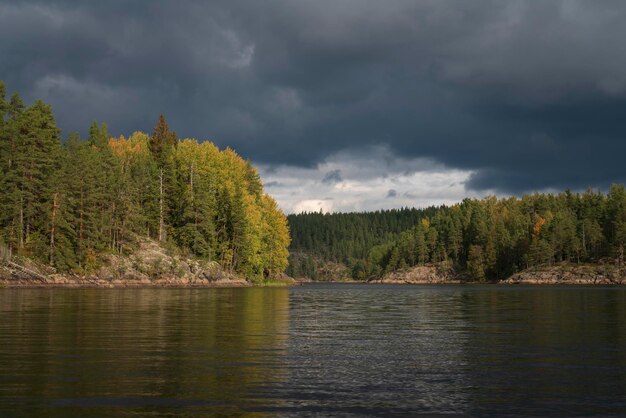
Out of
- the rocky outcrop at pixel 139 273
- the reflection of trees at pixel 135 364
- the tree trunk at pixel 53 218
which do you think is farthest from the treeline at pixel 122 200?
the reflection of trees at pixel 135 364

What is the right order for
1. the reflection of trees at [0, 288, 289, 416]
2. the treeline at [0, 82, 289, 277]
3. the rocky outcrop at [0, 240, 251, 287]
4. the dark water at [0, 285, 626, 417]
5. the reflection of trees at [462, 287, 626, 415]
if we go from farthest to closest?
1. the treeline at [0, 82, 289, 277]
2. the rocky outcrop at [0, 240, 251, 287]
3. the reflection of trees at [462, 287, 626, 415]
4. the reflection of trees at [0, 288, 289, 416]
5. the dark water at [0, 285, 626, 417]

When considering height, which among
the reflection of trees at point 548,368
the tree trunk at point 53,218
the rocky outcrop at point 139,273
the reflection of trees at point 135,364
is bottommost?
the reflection of trees at point 548,368

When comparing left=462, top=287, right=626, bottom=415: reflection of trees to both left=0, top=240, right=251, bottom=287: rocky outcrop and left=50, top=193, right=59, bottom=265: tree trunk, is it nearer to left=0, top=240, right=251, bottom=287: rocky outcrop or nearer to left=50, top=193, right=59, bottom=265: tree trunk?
left=0, top=240, right=251, bottom=287: rocky outcrop

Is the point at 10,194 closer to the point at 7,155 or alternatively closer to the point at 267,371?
the point at 7,155

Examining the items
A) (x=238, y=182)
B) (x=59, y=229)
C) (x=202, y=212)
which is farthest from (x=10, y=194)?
(x=238, y=182)

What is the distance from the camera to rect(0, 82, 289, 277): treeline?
95.7 m

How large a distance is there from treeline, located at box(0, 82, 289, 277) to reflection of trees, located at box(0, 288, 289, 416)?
6554 centimetres

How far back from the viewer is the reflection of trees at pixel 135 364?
14398 mm

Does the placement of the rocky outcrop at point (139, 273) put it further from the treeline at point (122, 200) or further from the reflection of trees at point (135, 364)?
the reflection of trees at point (135, 364)

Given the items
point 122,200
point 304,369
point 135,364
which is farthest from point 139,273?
point 304,369

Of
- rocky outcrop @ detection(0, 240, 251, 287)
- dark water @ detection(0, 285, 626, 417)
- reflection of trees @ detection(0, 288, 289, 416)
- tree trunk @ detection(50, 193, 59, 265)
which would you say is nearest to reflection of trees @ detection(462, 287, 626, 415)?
dark water @ detection(0, 285, 626, 417)

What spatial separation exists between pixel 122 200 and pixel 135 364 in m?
101

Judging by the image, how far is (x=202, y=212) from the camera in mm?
128375

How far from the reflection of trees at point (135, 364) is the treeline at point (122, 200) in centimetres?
6554
